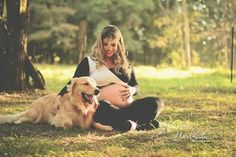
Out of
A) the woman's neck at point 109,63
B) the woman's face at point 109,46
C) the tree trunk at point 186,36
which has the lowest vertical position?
the tree trunk at point 186,36

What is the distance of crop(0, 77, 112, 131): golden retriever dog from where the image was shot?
656 centimetres

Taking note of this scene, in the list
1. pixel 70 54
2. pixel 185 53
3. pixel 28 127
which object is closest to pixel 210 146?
pixel 28 127

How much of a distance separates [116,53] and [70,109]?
919mm

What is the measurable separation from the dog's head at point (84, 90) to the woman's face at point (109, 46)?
0.54 meters

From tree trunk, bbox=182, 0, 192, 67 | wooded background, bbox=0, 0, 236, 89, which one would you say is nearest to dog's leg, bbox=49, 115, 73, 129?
wooded background, bbox=0, 0, 236, 89

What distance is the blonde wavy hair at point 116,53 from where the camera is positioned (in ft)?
22.5

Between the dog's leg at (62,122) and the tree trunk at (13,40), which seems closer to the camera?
the dog's leg at (62,122)

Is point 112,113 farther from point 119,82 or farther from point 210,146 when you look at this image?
point 210,146

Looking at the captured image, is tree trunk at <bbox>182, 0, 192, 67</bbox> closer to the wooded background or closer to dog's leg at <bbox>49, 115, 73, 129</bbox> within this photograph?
the wooded background

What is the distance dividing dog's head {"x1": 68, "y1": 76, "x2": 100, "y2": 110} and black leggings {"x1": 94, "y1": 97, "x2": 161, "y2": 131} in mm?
168

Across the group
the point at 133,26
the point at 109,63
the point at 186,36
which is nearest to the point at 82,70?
the point at 109,63

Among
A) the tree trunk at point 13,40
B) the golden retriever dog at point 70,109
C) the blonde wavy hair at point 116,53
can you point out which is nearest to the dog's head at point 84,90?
the golden retriever dog at point 70,109

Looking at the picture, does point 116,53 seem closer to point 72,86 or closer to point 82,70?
point 82,70

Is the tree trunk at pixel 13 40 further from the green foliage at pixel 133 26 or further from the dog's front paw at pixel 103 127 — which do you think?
the green foliage at pixel 133 26
